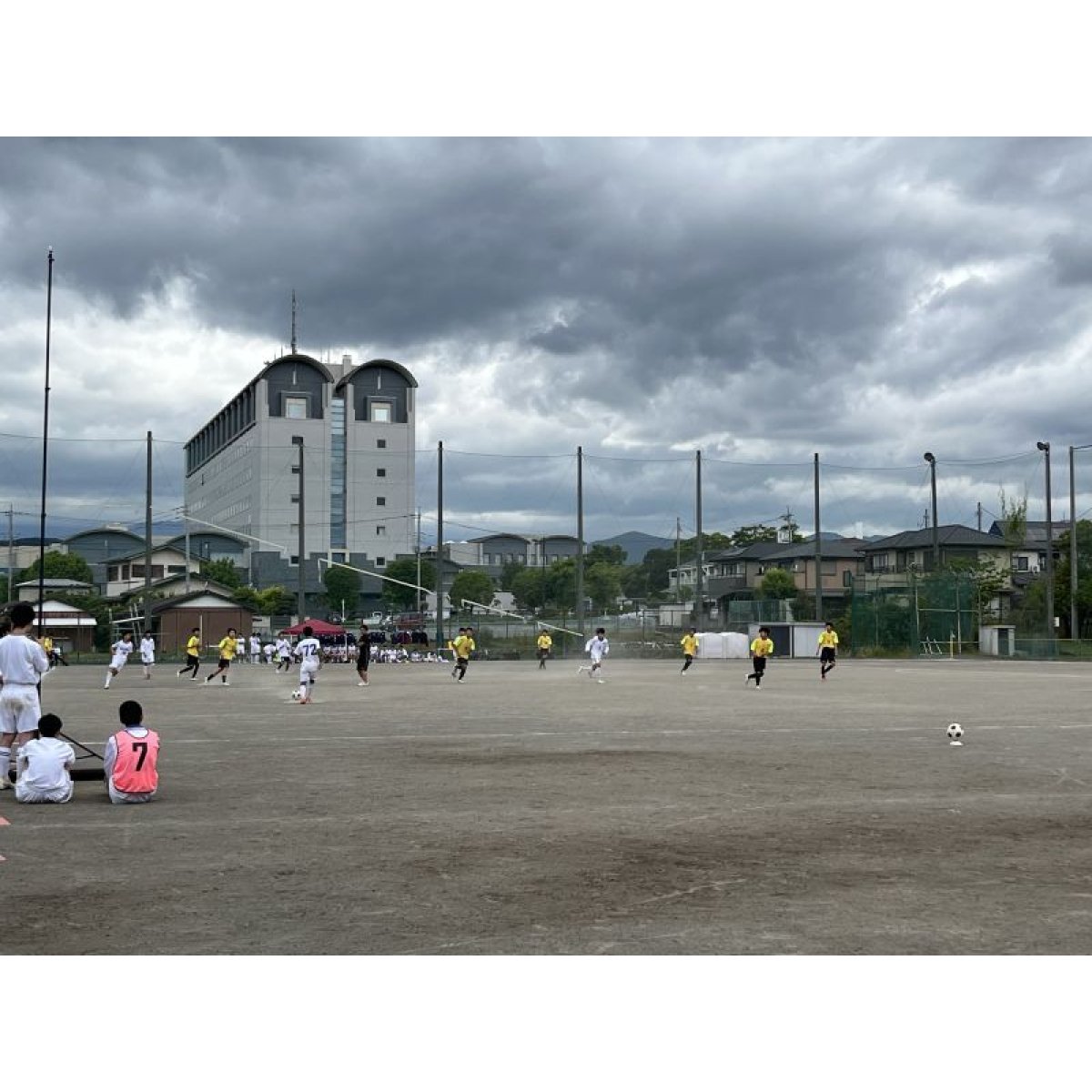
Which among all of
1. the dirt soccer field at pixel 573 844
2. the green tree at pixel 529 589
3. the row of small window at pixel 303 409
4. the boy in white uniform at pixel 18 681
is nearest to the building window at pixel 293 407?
the row of small window at pixel 303 409

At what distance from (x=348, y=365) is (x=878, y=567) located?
182 ft

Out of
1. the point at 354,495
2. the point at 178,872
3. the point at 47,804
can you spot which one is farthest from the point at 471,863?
the point at 354,495

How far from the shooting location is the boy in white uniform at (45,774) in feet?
37.3

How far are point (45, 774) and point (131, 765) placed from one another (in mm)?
830

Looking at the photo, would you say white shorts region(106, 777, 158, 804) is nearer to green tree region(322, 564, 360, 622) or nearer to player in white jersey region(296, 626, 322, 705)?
player in white jersey region(296, 626, 322, 705)

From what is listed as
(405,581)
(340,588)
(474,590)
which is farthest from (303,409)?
(474,590)

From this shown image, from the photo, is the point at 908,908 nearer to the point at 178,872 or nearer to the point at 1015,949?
the point at 1015,949

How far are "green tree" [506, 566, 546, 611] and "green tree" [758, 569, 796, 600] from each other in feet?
66.2

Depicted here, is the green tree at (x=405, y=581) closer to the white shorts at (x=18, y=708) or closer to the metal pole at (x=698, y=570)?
the metal pole at (x=698, y=570)

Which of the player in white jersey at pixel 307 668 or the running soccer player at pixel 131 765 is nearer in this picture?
the running soccer player at pixel 131 765

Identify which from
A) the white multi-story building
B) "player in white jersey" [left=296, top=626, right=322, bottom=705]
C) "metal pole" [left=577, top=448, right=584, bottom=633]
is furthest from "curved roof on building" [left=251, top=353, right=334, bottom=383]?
"player in white jersey" [left=296, top=626, right=322, bottom=705]

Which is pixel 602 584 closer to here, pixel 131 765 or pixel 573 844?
pixel 131 765

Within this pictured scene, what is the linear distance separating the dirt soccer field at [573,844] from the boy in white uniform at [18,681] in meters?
0.92
